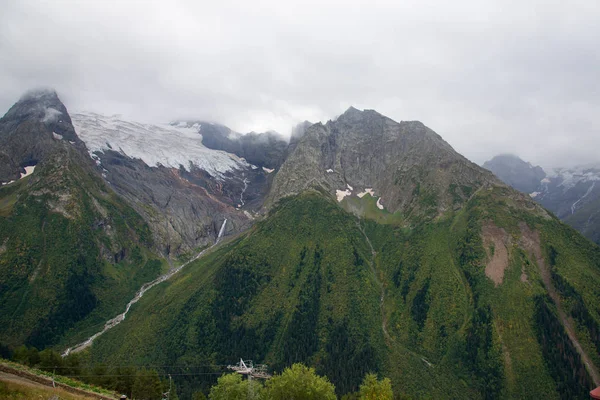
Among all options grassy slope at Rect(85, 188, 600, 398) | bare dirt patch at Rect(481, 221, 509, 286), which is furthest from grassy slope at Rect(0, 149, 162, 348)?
bare dirt patch at Rect(481, 221, 509, 286)

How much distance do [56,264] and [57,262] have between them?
1154mm

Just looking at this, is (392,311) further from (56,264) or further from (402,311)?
(56,264)

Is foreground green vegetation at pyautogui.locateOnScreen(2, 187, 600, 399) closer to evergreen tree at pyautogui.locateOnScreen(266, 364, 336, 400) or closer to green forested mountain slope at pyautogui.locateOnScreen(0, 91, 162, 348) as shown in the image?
green forested mountain slope at pyautogui.locateOnScreen(0, 91, 162, 348)

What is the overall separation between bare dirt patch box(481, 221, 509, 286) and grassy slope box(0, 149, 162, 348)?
159812 mm

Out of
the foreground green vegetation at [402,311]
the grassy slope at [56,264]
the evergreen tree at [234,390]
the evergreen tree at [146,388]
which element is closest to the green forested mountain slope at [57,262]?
the grassy slope at [56,264]

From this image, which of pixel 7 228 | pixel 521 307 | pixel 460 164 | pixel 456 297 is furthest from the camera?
pixel 460 164

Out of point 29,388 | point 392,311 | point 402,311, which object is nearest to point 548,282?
point 402,311

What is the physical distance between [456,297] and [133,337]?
4898 inches

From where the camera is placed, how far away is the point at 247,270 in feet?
551

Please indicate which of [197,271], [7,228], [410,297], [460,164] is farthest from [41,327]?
[460,164]

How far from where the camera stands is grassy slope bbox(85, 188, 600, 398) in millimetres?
113312

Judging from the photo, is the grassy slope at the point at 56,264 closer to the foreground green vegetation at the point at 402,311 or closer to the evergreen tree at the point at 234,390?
the foreground green vegetation at the point at 402,311

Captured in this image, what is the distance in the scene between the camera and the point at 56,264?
161 m

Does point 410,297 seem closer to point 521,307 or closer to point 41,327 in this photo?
point 521,307
